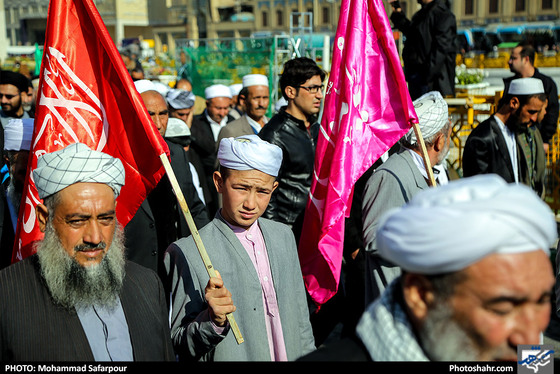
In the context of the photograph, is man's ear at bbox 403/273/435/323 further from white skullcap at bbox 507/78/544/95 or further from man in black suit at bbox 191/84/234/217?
man in black suit at bbox 191/84/234/217

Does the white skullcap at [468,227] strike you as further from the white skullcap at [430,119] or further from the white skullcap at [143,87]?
the white skullcap at [143,87]

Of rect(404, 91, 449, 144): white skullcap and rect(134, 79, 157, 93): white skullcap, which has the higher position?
rect(134, 79, 157, 93): white skullcap

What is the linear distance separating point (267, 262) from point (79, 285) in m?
0.95

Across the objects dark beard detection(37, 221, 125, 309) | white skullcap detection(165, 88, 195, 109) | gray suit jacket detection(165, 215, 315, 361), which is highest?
white skullcap detection(165, 88, 195, 109)

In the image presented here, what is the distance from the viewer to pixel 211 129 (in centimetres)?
807

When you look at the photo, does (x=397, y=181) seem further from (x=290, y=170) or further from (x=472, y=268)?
(x=472, y=268)

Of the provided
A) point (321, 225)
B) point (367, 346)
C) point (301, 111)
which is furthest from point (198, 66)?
point (367, 346)

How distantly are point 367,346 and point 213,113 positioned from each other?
694 cm

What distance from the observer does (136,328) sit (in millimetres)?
2342

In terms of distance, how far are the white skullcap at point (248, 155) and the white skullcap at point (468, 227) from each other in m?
1.56

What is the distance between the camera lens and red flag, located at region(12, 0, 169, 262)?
11.0ft

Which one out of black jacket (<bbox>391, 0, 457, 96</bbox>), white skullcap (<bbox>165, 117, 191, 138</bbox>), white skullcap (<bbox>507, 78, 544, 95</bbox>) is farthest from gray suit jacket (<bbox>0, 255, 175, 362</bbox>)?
black jacket (<bbox>391, 0, 457, 96</bbox>)

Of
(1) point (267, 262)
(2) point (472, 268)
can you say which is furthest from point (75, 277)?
(2) point (472, 268)

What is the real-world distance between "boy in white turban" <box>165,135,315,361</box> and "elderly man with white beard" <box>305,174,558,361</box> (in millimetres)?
1166
